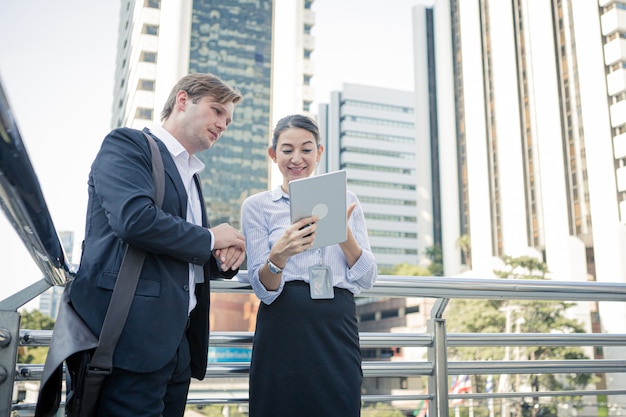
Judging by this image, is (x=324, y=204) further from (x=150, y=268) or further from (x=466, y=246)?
(x=466, y=246)

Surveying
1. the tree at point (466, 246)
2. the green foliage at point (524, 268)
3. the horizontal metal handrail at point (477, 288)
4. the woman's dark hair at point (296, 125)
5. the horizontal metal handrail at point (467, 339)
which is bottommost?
the horizontal metal handrail at point (467, 339)

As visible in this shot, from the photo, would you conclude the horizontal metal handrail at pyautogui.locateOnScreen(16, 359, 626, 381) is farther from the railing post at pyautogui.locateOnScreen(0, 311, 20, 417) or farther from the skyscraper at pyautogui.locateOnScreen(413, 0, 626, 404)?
the skyscraper at pyautogui.locateOnScreen(413, 0, 626, 404)

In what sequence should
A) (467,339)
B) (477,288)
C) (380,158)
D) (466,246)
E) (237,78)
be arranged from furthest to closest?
(380,158) → (237,78) → (466,246) → (467,339) → (477,288)

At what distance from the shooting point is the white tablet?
162 centimetres

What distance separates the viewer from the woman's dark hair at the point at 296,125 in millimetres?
1935

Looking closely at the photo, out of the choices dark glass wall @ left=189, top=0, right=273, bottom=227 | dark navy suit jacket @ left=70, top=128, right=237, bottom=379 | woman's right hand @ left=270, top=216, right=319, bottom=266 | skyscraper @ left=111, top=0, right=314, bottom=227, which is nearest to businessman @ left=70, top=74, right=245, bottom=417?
dark navy suit jacket @ left=70, top=128, right=237, bottom=379

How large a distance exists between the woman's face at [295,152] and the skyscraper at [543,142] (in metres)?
30.8

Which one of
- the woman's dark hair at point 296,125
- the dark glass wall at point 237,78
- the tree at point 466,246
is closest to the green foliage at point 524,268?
the tree at point 466,246

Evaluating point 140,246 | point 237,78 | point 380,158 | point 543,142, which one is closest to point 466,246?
point 543,142

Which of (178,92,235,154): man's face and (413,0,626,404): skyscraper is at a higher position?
(413,0,626,404): skyscraper

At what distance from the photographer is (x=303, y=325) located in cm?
173

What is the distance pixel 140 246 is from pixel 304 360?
597 millimetres

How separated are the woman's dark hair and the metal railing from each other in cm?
50

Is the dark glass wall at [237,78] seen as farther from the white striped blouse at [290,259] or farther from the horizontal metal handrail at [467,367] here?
the white striped blouse at [290,259]
